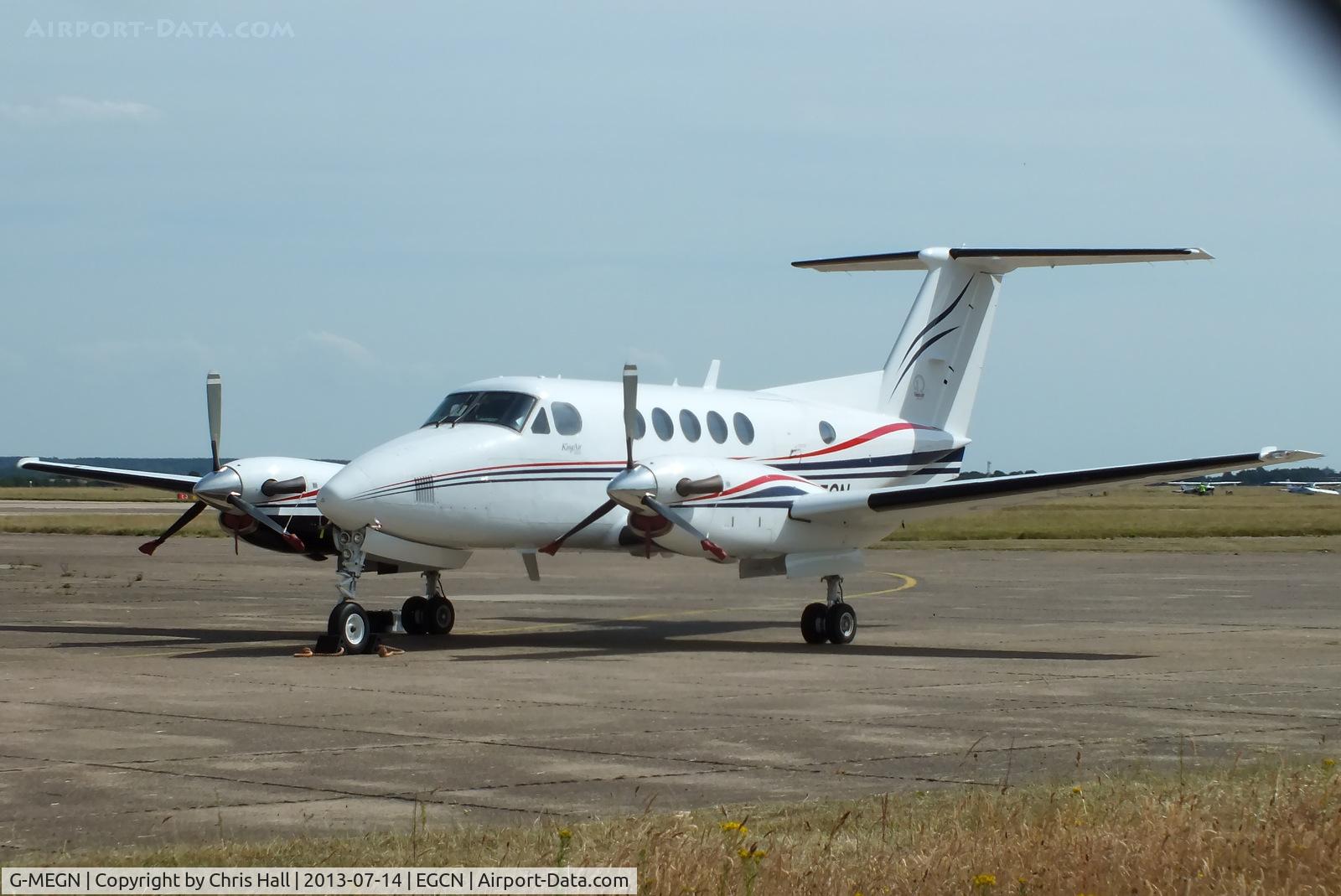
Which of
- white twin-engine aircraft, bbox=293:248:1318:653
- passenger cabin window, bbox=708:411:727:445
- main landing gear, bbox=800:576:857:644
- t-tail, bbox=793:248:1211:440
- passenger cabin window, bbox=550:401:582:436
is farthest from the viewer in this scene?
t-tail, bbox=793:248:1211:440

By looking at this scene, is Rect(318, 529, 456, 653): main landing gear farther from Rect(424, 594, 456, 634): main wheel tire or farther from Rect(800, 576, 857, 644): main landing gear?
Rect(800, 576, 857, 644): main landing gear

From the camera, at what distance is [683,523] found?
1705 centimetres

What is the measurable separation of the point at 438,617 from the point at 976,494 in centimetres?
712

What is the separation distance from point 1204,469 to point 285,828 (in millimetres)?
11732

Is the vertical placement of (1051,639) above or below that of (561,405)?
below

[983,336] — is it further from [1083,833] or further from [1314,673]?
[1083,833]

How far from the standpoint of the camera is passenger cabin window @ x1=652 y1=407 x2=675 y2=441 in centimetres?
1884

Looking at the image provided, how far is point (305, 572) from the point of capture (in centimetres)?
3350

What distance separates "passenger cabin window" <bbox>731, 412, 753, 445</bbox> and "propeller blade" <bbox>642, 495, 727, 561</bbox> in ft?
9.18

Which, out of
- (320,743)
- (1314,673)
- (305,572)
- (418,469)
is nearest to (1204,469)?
(1314,673)

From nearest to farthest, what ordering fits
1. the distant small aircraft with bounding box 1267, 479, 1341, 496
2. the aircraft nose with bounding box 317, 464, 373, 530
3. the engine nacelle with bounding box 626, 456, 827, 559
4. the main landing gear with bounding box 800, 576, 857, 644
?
the aircraft nose with bounding box 317, 464, 373, 530, the engine nacelle with bounding box 626, 456, 827, 559, the main landing gear with bounding box 800, 576, 857, 644, the distant small aircraft with bounding box 1267, 479, 1341, 496

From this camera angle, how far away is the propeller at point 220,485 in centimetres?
1791

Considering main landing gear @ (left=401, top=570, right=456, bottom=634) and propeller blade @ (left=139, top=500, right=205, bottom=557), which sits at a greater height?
propeller blade @ (left=139, top=500, right=205, bottom=557)

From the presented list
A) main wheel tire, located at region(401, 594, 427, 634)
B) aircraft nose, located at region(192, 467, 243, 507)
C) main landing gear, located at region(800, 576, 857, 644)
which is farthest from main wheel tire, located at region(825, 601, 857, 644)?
aircraft nose, located at region(192, 467, 243, 507)
